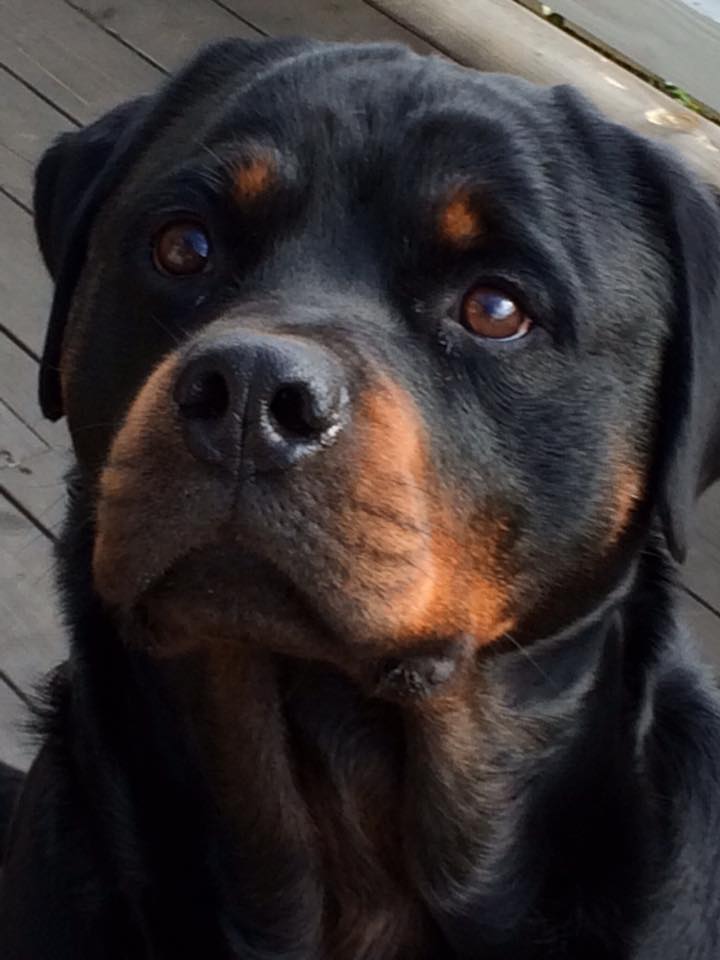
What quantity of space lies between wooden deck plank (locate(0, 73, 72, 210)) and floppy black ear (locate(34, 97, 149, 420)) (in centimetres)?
149

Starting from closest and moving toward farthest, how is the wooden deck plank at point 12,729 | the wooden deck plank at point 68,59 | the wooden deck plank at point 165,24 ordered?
the wooden deck plank at point 12,729 → the wooden deck plank at point 68,59 → the wooden deck plank at point 165,24

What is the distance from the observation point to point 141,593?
5.05ft

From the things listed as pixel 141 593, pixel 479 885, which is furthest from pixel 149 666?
pixel 479 885

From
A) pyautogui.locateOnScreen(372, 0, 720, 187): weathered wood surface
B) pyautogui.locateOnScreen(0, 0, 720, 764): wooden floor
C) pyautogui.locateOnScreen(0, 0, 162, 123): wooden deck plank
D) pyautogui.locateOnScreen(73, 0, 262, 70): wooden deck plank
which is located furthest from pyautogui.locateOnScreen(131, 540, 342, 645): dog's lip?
pyautogui.locateOnScreen(73, 0, 262, 70): wooden deck plank

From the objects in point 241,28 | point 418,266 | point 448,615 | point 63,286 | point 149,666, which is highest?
point 418,266

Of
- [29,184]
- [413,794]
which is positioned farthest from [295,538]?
[29,184]

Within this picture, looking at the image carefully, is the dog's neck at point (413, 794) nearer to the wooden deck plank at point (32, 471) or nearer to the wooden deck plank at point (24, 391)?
the wooden deck plank at point (32, 471)

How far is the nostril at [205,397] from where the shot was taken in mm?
1424

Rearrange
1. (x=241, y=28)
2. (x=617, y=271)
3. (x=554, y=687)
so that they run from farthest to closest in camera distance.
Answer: (x=241, y=28)
(x=554, y=687)
(x=617, y=271)

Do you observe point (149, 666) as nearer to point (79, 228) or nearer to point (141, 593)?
point (141, 593)

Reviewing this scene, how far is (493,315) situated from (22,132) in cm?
206

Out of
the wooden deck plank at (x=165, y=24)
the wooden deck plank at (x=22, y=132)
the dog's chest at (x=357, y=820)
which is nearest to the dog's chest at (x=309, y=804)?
the dog's chest at (x=357, y=820)

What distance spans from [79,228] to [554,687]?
25.4 inches

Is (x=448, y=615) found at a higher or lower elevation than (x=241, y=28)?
higher
